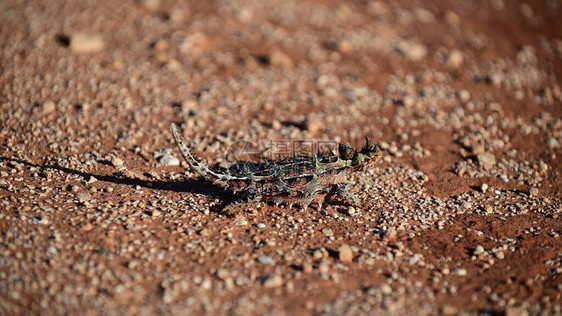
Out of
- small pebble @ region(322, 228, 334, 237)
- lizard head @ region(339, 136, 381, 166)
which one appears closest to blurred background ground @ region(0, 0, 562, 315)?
small pebble @ region(322, 228, 334, 237)

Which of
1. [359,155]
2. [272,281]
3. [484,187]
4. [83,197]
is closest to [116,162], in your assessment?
[83,197]

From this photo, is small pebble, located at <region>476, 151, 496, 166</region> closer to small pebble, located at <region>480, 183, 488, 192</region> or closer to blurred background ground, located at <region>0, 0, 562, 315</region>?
blurred background ground, located at <region>0, 0, 562, 315</region>

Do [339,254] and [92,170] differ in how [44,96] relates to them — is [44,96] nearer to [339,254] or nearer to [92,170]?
[92,170]

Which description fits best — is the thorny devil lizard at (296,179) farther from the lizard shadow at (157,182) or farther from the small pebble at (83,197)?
the small pebble at (83,197)

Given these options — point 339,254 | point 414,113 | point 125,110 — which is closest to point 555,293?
point 339,254

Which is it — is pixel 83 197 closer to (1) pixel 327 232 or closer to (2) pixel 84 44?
(1) pixel 327 232

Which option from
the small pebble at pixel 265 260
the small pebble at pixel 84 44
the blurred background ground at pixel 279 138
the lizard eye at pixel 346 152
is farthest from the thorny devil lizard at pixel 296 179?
the small pebble at pixel 84 44
